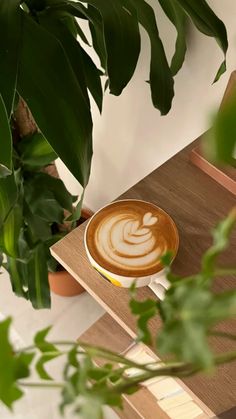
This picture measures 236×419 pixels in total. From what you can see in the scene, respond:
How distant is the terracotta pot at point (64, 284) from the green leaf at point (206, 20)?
91 centimetres

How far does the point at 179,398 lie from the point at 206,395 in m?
0.43

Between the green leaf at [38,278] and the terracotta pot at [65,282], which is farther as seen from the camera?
the terracotta pot at [65,282]

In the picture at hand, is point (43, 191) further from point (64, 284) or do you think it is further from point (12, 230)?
point (64, 284)

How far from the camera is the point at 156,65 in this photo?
0.77 meters

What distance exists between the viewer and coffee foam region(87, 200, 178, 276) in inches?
26.9

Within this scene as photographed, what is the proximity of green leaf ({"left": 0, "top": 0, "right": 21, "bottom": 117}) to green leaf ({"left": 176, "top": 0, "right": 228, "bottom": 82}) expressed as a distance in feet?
0.79

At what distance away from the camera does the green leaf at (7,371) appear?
0.75 feet

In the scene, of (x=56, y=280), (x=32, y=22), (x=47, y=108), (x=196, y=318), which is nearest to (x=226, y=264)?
(x=47, y=108)

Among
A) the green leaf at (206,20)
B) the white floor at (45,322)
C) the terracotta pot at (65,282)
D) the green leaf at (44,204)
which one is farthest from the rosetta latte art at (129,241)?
the white floor at (45,322)

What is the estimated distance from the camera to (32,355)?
251 millimetres

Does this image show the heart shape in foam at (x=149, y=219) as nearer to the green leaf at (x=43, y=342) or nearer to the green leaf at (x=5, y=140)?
the green leaf at (x=5, y=140)

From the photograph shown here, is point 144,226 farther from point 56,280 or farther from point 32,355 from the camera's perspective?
point 56,280

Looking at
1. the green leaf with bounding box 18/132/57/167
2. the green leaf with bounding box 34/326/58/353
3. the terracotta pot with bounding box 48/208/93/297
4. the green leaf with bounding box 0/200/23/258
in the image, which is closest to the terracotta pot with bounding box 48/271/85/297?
the terracotta pot with bounding box 48/208/93/297

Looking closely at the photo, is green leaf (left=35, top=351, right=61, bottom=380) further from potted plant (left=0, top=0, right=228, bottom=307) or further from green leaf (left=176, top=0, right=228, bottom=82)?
green leaf (left=176, top=0, right=228, bottom=82)
